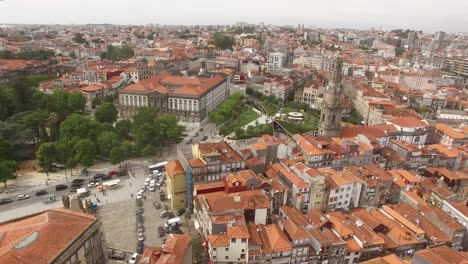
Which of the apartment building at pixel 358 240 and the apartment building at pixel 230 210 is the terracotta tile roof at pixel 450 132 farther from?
the apartment building at pixel 230 210

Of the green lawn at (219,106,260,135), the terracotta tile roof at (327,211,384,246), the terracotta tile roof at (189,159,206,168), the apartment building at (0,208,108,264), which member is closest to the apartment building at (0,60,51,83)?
the green lawn at (219,106,260,135)

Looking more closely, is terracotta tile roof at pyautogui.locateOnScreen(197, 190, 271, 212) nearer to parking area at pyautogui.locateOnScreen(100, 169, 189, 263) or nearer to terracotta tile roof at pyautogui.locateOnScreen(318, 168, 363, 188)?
parking area at pyautogui.locateOnScreen(100, 169, 189, 263)

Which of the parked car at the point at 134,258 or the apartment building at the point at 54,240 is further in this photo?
the parked car at the point at 134,258

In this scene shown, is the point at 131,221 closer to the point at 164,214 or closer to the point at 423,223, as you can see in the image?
the point at 164,214

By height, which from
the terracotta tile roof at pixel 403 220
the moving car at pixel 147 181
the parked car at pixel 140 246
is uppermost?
the terracotta tile roof at pixel 403 220

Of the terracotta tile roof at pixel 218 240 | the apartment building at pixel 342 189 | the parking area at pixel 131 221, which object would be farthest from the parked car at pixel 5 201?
the apartment building at pixel 342 189

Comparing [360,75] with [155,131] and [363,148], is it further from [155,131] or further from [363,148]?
[155,131]
